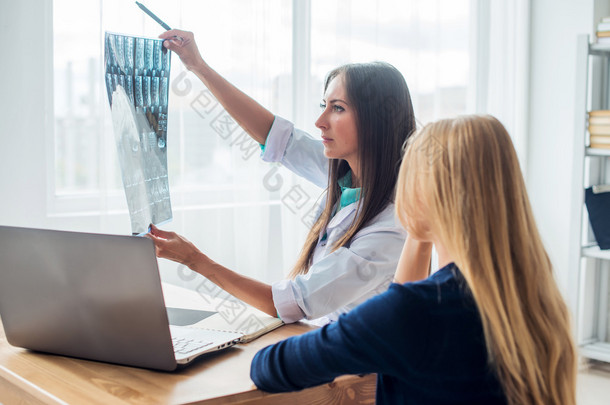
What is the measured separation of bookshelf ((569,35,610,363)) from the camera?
2855 mm

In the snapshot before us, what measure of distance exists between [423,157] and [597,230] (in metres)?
2.27

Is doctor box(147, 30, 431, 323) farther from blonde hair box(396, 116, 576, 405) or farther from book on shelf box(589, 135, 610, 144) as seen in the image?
book on shelf box(589, 135, 610, 144)

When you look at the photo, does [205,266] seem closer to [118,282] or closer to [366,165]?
[118,282]

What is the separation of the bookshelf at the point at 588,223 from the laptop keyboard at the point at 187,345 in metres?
2.19

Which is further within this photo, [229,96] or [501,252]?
[229,96]

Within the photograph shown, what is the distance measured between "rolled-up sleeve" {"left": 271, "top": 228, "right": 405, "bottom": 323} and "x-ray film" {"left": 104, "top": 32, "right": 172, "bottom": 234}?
0.32 m

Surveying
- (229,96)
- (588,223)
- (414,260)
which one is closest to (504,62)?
(588,223)

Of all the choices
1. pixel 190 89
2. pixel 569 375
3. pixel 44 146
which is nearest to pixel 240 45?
pixel 190 89

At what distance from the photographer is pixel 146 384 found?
104cm

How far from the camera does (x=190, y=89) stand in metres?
2.39

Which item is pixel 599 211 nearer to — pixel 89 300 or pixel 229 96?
pixel 229 96

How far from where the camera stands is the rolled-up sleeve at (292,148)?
1.83 metres

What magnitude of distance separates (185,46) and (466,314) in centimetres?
111

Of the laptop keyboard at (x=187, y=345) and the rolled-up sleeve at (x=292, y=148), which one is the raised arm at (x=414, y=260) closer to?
the laptop keyboard at (x=187, y=345)
